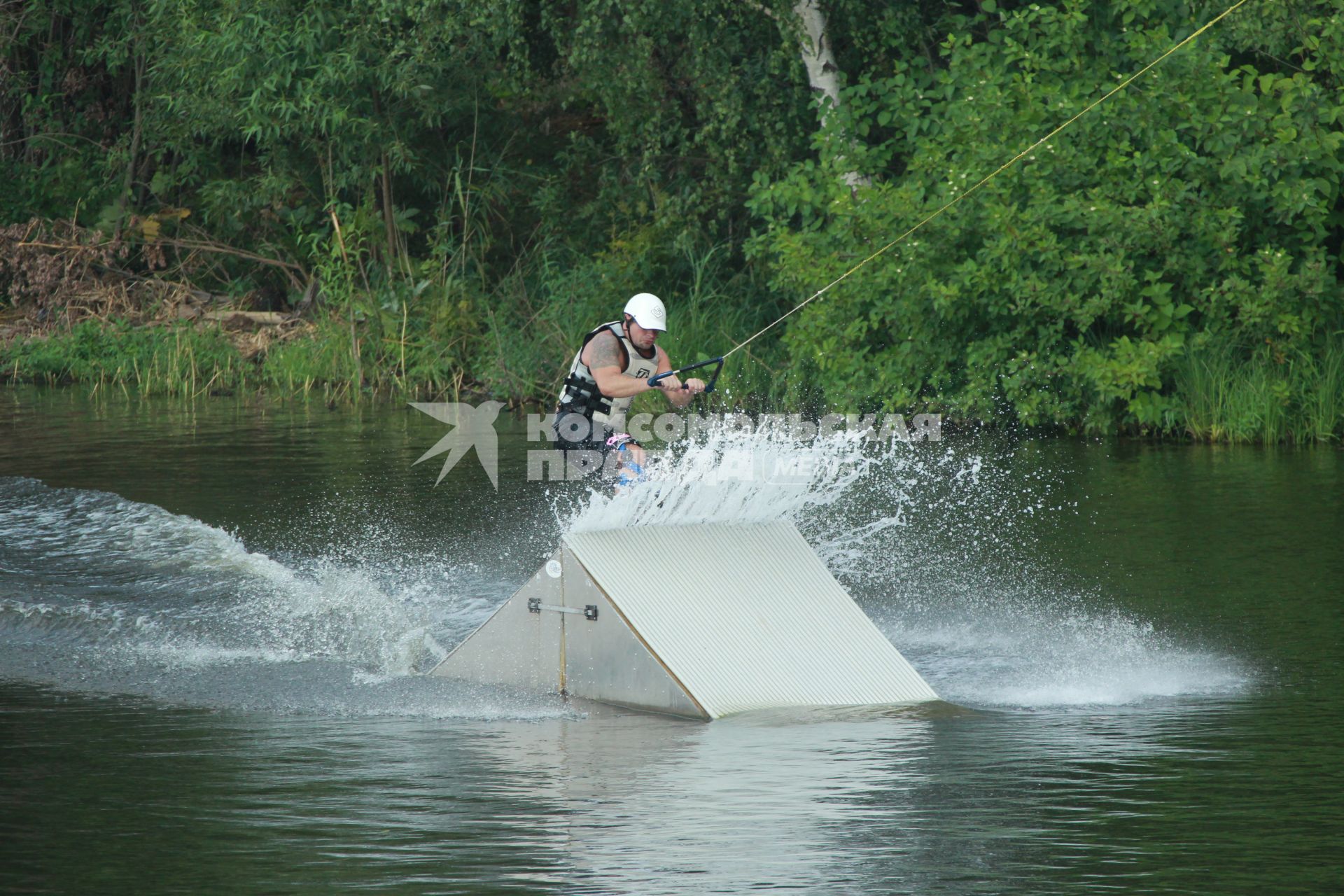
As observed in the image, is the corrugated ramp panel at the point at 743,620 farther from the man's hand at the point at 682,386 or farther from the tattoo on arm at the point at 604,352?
the tattoo on arm at the point at 604,352

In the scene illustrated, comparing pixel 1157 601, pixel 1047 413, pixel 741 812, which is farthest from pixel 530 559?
pixel 1047 413

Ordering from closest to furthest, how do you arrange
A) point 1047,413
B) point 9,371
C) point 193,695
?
point 193,695
point 1047,413
point 9,371

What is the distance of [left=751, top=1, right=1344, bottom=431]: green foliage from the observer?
16.7 metres

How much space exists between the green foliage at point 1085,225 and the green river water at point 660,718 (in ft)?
9.72

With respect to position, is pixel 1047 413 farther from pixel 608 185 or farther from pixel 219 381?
pixel 219 381

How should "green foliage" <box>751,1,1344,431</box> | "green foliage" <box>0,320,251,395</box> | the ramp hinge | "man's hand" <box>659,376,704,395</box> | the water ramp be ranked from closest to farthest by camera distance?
the water ramp, the ramp hinge, "man's hand" <box>659,376,704,395</box>, "green foliage" <box>751,1,1344,431</box>, "green foliage" <box>0,320,251,395</box>

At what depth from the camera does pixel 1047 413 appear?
17.6 metres

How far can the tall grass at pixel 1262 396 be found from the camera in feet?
55.6

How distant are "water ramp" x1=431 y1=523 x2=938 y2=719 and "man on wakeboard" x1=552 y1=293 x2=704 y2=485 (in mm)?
1771

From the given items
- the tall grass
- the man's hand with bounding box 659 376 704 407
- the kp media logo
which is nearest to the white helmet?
the man's hand with bounding box 659 376 704 407

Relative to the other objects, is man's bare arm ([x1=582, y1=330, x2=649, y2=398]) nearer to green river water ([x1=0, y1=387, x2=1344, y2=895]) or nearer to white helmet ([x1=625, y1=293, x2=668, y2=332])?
white helmet ([x1=625, y1=293, x2=668, y2=332])

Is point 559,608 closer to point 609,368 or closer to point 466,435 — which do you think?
point 609,368

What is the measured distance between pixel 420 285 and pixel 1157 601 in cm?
1537

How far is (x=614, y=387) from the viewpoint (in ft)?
33.9
